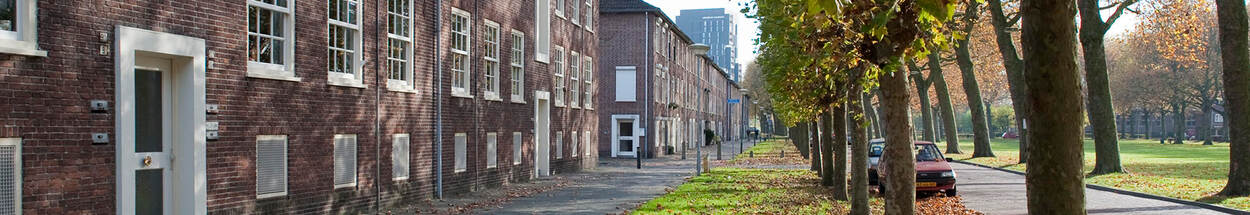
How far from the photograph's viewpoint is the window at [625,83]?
43188 millimetres

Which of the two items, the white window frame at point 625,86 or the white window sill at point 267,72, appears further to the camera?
the white window frame at point 625,86

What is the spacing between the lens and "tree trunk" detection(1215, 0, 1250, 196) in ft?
53.9

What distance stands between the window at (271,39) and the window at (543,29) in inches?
468

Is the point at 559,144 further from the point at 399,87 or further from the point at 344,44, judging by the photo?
the point at 344,44

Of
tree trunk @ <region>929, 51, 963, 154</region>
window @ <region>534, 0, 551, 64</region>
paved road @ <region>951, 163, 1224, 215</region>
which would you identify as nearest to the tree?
paved road @ <region>951, 163, 1224, 215</region>

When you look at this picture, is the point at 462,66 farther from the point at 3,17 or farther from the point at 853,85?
the point at 3,17

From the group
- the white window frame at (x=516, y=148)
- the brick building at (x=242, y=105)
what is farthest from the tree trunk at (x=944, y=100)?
the brick building at (x=242, y=105)

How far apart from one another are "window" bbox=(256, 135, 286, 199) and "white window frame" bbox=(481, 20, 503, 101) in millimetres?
7924

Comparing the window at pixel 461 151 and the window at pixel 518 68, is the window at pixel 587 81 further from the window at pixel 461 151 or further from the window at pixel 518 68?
the window at pixel 461 151

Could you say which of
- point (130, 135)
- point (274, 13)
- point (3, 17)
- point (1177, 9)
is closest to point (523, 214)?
point (274, 13)

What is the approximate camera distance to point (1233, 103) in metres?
16.8

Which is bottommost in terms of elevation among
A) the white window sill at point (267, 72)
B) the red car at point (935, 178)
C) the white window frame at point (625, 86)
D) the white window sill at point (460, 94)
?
the red car at point (935, 178)

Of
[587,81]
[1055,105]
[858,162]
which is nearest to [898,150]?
[858,162]

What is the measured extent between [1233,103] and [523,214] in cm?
1168
